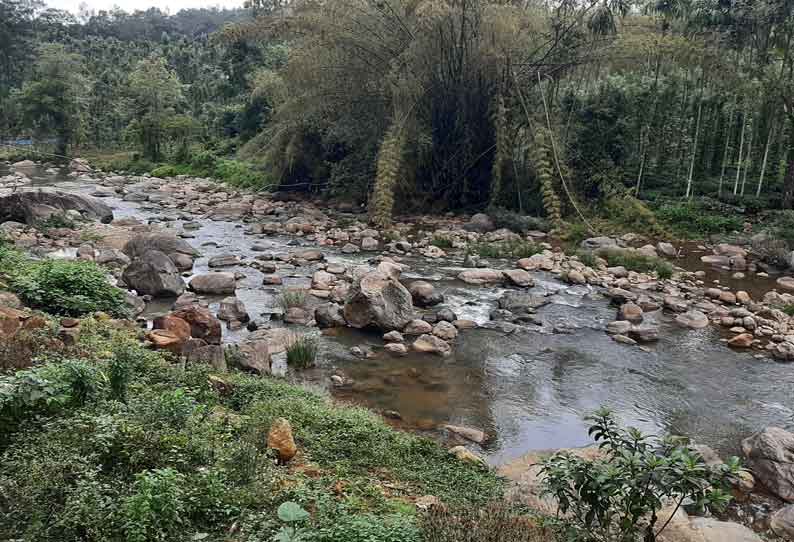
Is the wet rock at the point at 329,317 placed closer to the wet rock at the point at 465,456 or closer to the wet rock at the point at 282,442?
the wet rock at the point at 465,456

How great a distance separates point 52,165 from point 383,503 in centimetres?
3541

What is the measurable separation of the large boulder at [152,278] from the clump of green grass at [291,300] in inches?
73.7

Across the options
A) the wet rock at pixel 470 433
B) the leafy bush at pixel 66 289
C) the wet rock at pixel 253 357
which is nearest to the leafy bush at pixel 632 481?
the wet rock at pixel 470 433

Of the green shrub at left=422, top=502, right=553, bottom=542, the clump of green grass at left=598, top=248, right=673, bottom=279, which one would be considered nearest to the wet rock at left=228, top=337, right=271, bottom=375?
the green shrub at left=422, top=502, right=553, bottom=542

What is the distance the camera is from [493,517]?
3.78m

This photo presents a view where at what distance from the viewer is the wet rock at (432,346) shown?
29.8ft

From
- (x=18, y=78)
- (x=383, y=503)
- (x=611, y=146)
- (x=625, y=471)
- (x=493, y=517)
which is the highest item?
(x=18, y=78)

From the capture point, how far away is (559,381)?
331 inches

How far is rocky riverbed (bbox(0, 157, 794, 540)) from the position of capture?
7.51 meters

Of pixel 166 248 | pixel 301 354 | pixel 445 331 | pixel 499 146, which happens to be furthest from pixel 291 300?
pixel 499 146

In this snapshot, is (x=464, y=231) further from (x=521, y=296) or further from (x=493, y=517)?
(x=493, y=517)

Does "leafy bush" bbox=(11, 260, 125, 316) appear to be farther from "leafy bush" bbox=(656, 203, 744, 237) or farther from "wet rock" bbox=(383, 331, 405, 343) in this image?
"leafy bush" bbox=(656, 203, 744, 237)

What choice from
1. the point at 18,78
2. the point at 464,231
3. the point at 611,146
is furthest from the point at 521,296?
the point at 18,78

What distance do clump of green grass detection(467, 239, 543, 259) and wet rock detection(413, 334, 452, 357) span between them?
5861mm
